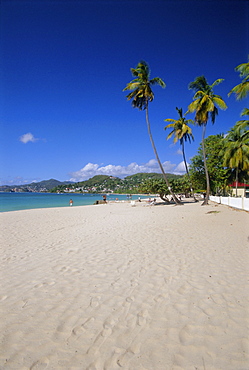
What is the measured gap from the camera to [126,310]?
2.80 metres

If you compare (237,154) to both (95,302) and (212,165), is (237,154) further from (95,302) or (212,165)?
(95,302)

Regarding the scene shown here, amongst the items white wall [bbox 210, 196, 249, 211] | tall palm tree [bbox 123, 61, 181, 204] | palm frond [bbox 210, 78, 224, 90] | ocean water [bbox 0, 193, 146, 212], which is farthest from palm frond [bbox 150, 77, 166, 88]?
ocean water [bbox 0, 193, 146, 212]

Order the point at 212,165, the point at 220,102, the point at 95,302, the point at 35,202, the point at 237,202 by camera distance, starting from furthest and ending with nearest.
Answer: the point at 35,202
the point at 212,165
the point at 220,102
the point at 237,202
the point at 95,302

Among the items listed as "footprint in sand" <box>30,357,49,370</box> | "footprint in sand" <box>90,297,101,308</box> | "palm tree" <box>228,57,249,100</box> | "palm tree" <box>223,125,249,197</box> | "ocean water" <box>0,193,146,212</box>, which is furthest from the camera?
"ocean water" <box>0,193,146,212</box>

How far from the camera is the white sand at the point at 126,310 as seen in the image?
2.04 m

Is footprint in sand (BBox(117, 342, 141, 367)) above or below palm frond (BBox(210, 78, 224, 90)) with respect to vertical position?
below

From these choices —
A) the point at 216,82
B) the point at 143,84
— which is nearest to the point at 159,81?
the point at 143,84

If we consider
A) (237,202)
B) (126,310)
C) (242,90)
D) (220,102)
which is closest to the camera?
(126,310)

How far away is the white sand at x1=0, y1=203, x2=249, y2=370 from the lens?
2.04 metres

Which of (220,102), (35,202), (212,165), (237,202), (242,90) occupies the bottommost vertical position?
Answer: (35,202)

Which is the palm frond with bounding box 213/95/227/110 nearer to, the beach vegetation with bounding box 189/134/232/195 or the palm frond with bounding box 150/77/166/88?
the palm frond with bounding box 150/77/166/88

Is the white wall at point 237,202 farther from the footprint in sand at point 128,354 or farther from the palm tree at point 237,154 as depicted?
the footprint in sand at point 128,354

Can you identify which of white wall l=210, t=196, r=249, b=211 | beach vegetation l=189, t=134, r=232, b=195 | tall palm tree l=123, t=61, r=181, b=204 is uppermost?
tall palm tree l=123, t=61, r=181, b=204

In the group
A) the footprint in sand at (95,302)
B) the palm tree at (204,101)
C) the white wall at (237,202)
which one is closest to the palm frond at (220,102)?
the palm tree at (204,101)
